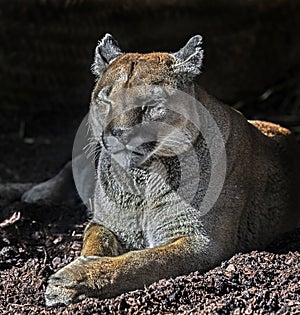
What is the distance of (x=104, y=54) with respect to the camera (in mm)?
5316

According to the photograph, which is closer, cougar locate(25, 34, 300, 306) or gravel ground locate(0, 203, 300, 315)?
gravel ground locate(0, 203, 300, 315)

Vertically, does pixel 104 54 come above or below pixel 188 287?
above

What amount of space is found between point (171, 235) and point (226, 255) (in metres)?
0.35

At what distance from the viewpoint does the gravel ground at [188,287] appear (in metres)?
4.29

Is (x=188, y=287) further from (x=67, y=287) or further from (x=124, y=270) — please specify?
(x=67, y=287)

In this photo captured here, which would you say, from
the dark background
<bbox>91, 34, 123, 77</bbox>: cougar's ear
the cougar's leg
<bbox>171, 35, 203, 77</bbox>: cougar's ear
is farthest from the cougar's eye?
the dark background

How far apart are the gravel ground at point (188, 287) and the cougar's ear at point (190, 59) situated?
3.79 feet

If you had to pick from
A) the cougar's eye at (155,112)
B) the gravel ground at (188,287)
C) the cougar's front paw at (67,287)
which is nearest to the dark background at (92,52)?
the gravel ground at (188,287)

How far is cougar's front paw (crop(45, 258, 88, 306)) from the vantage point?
443 cm

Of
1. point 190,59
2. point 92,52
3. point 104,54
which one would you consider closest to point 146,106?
point 190,59

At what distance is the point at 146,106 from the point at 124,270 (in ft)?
3.11

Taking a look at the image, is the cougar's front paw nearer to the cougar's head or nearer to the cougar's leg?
the cougar's leg

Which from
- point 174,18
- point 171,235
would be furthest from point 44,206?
point 174,18

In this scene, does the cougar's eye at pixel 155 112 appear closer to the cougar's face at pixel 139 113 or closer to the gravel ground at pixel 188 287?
the cougar's face at pixel 139 113
